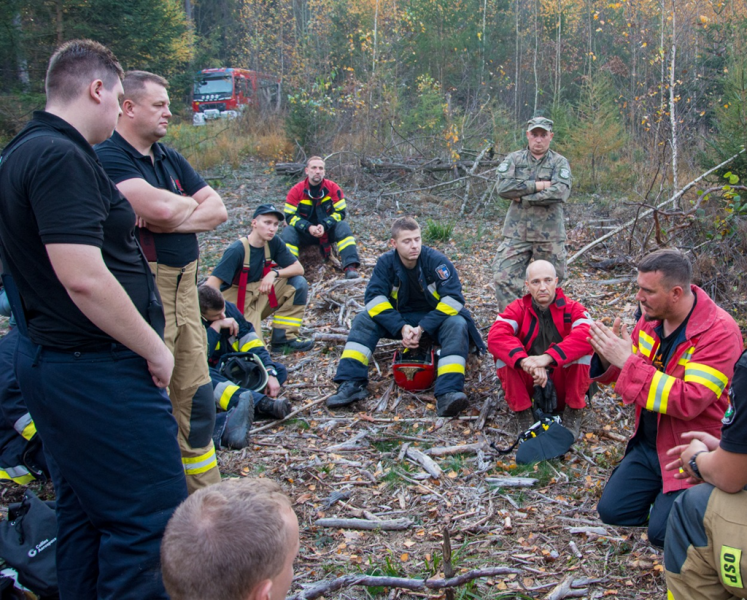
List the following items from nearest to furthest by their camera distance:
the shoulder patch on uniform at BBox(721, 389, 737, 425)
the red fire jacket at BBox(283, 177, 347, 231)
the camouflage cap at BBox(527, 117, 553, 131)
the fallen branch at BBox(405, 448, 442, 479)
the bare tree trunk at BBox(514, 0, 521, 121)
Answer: the shoulder patch on uniform at BBox(721, 389, 737, 425)
the fallen branch at BBox(405, 448, 442, 479)
the camouflage cap at BBox(527, 117, 553, 131)
the red fire jacket at BBox(283, 177, 347, 231)
the bare tree trunk at BBox(514, 0, 521, 121)

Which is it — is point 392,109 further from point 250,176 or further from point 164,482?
point 164,482

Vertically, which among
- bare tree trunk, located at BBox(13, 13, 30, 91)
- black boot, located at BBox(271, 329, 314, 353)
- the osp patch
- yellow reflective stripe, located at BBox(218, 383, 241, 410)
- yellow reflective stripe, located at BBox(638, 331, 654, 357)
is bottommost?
black boot, located at BBox(271, 329, 314, 353)

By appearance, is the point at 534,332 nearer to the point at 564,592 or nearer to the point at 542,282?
the point at 542,282

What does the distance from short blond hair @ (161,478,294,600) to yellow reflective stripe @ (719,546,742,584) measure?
1690mm

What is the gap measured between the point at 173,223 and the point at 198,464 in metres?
1.30

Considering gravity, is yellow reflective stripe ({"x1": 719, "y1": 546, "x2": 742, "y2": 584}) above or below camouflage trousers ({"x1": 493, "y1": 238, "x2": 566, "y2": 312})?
above

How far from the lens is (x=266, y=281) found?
6672mm

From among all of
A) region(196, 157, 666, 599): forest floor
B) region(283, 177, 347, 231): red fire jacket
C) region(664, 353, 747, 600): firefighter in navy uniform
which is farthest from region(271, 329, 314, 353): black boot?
region(664, 353, 747, 600): firefighter in navy uniform

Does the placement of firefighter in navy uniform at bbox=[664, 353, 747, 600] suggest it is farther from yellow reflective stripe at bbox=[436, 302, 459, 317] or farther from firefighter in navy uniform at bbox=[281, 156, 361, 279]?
firefighter in navy uniform at bbox=[281, 156, 361, 279]

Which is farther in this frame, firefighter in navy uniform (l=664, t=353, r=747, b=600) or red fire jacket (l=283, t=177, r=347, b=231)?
red fire jacket (l=283, t=177, r=347, b=231)

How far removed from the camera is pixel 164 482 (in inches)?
92.4

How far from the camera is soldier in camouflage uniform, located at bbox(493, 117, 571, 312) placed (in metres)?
6.48

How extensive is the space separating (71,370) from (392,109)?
14992 millimetres

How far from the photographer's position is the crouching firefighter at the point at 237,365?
491 cm
